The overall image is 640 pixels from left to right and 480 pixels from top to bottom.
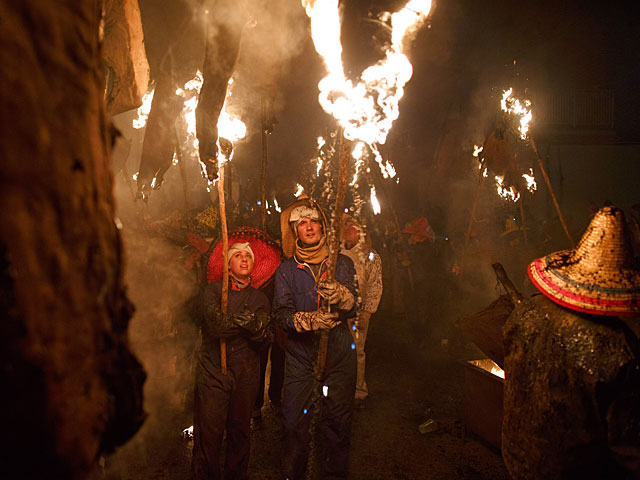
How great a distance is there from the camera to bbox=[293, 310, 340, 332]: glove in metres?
3.84

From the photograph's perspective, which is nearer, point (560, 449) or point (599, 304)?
point (599, 304)

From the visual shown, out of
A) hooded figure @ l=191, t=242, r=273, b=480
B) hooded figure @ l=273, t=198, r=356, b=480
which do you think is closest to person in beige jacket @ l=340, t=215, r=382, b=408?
hooded figure @ l=273, t=198, r=356, b=480

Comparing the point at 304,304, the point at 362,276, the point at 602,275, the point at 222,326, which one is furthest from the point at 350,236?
the point at 602,275

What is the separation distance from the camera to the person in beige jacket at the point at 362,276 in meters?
5.48

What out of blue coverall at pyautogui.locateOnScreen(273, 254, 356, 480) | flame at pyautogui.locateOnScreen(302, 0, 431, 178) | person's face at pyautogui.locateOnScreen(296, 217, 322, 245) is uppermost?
flame at pyautogui.locateOnScreen(302, 0, 431, 178)

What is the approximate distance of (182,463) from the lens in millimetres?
4547

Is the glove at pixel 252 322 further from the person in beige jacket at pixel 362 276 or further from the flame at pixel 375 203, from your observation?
the flame at pixel 375 203

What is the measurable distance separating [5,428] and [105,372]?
0.72 ft

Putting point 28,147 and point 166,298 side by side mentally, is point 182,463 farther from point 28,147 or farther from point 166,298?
point 28,147

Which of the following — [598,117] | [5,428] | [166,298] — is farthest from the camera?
[598,117]

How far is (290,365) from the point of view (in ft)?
13.5

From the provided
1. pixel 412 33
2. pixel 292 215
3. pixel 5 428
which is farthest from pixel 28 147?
pixel 412 33

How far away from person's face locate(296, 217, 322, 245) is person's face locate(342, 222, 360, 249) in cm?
137

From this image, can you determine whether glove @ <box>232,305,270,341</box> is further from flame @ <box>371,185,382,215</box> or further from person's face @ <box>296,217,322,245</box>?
flame @ <box>371,185,382,215</box>
